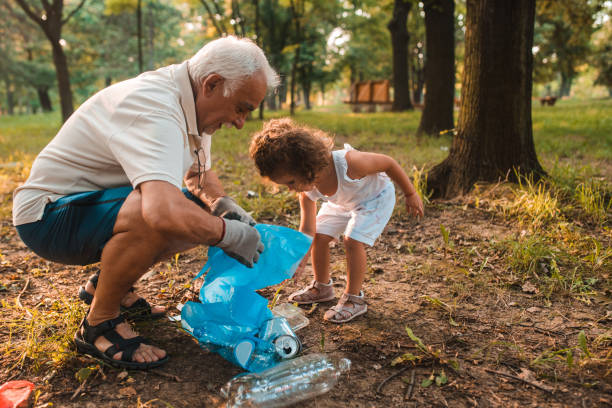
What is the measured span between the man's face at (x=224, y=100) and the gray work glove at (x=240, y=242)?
1.63ft

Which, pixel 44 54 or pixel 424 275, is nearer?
pixel 424 275

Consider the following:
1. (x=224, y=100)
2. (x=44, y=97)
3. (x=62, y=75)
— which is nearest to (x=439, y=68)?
(x=224, y=100)

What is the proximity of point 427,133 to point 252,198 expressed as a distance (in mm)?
3697

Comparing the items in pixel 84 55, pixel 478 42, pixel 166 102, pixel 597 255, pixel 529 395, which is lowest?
pixel 529 395

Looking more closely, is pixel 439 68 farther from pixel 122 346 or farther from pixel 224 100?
pixel 122 346

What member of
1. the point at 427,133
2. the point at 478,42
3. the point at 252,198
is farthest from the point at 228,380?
the point at 427,133

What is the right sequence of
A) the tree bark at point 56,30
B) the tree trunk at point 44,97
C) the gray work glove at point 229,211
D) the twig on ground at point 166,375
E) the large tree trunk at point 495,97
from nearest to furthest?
1. the twig on ground at point 166,375
2. the gray work glove at point 229,211
3. the large tree trunk at point 495,97
4. the tree bark at point 56,30
5. the tree trunk at point 44,97

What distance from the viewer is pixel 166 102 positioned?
1618 mm

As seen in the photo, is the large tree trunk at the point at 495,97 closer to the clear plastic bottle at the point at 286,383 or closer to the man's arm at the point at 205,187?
the man's arm at the point at 205,187

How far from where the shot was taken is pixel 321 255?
2.29 meters

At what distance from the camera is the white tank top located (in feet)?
7.06

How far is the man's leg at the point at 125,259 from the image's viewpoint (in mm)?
1569

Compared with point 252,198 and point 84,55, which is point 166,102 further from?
point 84,55

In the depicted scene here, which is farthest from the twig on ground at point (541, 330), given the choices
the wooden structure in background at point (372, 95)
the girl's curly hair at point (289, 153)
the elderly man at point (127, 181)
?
the wooden structure in background at point (372, 95)
